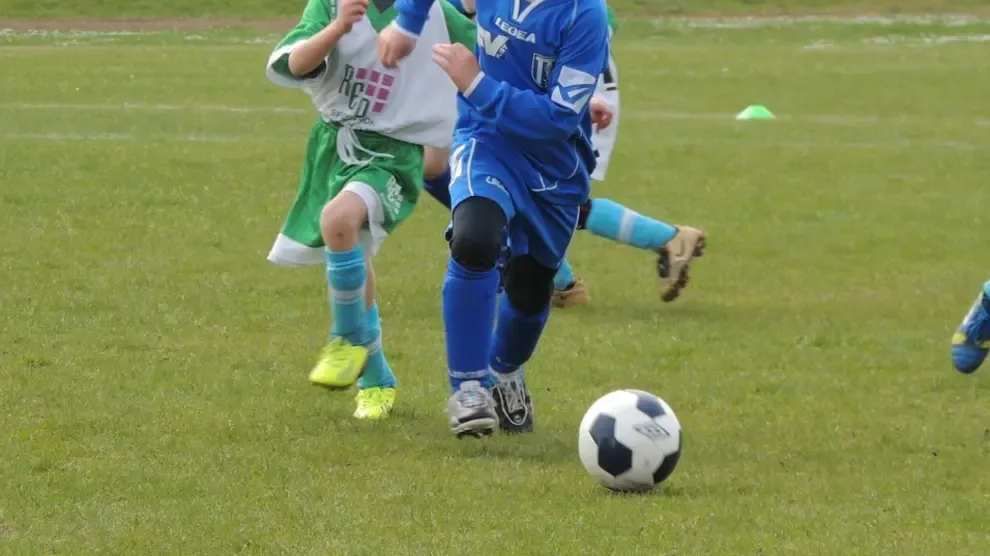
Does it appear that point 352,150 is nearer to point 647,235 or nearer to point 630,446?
point 630,446

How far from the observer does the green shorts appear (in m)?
5.69

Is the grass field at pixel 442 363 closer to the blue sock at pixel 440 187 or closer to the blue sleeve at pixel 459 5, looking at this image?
the blue sock at pixel 440 187

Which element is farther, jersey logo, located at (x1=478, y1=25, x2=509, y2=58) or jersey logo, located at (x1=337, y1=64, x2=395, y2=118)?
jersey logo, located at (x1=337, y1=64, x2=395, y2=118)

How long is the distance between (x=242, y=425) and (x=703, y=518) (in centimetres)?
180

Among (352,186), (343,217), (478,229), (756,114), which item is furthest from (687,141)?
(478,229)

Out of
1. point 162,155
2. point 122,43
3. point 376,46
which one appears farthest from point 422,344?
point 122,43

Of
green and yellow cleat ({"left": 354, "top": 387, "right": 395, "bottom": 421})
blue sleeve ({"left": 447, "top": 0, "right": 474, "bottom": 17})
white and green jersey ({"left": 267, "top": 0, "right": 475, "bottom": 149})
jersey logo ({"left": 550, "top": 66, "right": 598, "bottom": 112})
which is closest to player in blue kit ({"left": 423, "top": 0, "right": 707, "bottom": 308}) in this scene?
blue sleeve ({"left": 447, "top": 0, "right": 474, "bottom": 17})

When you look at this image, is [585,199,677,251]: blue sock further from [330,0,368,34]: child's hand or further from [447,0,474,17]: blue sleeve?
[330,0,368,34]: child's hand

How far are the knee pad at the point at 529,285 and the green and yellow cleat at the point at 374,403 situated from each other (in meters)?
0.59

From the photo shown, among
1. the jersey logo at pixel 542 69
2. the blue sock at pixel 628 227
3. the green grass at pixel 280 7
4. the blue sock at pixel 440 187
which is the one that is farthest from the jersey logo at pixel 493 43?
the green grass at pixel 280 7

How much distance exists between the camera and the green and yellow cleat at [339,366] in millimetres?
5406

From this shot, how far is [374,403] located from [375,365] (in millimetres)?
157

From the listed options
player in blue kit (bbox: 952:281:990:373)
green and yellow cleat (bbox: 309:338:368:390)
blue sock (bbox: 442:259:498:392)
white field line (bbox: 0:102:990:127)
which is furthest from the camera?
white field line (bbox: 0:102:990:127)

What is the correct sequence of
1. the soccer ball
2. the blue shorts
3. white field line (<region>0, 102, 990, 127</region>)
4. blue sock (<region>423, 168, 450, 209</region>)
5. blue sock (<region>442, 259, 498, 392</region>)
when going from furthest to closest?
white field line (<region>0, 102, 990, 127</region>), blue sock (<region>423, 168, 450, 209</region>), blue sock (<region>442, 259, 498, 392</region>), the blue shorts, the soccer ball
